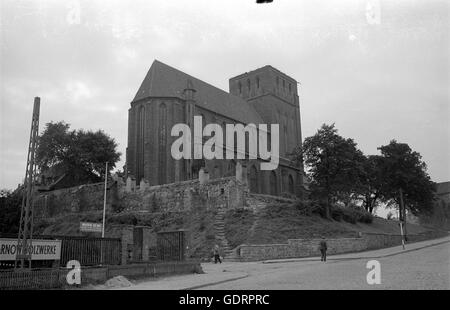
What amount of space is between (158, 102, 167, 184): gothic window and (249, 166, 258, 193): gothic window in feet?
47.4

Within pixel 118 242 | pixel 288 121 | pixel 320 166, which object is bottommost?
pixel 118 242

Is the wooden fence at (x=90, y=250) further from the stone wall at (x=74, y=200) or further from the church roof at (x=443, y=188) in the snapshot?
the church roof at (x=443, y=188)

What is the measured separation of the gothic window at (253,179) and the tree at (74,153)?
18.6 metres

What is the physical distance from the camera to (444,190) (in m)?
118

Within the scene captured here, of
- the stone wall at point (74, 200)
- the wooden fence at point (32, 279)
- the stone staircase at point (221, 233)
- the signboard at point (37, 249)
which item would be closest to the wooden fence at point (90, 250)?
the signboard at point (37, 249)

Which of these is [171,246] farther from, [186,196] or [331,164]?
[331,164]

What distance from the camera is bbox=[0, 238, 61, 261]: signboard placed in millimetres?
15781

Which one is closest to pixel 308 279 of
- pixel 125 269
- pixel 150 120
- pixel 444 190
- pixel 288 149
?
pixel 125 269

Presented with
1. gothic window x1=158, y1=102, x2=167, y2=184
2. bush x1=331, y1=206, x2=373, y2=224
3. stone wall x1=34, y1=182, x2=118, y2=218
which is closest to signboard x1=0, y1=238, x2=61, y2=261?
stone wall x1=34, y1=182, x2=118, y2=218

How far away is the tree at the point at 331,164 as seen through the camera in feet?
125

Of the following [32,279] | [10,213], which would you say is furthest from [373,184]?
[32,279]

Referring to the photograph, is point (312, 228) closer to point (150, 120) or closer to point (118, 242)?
point (118, 242)

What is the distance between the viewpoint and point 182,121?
177 ft
